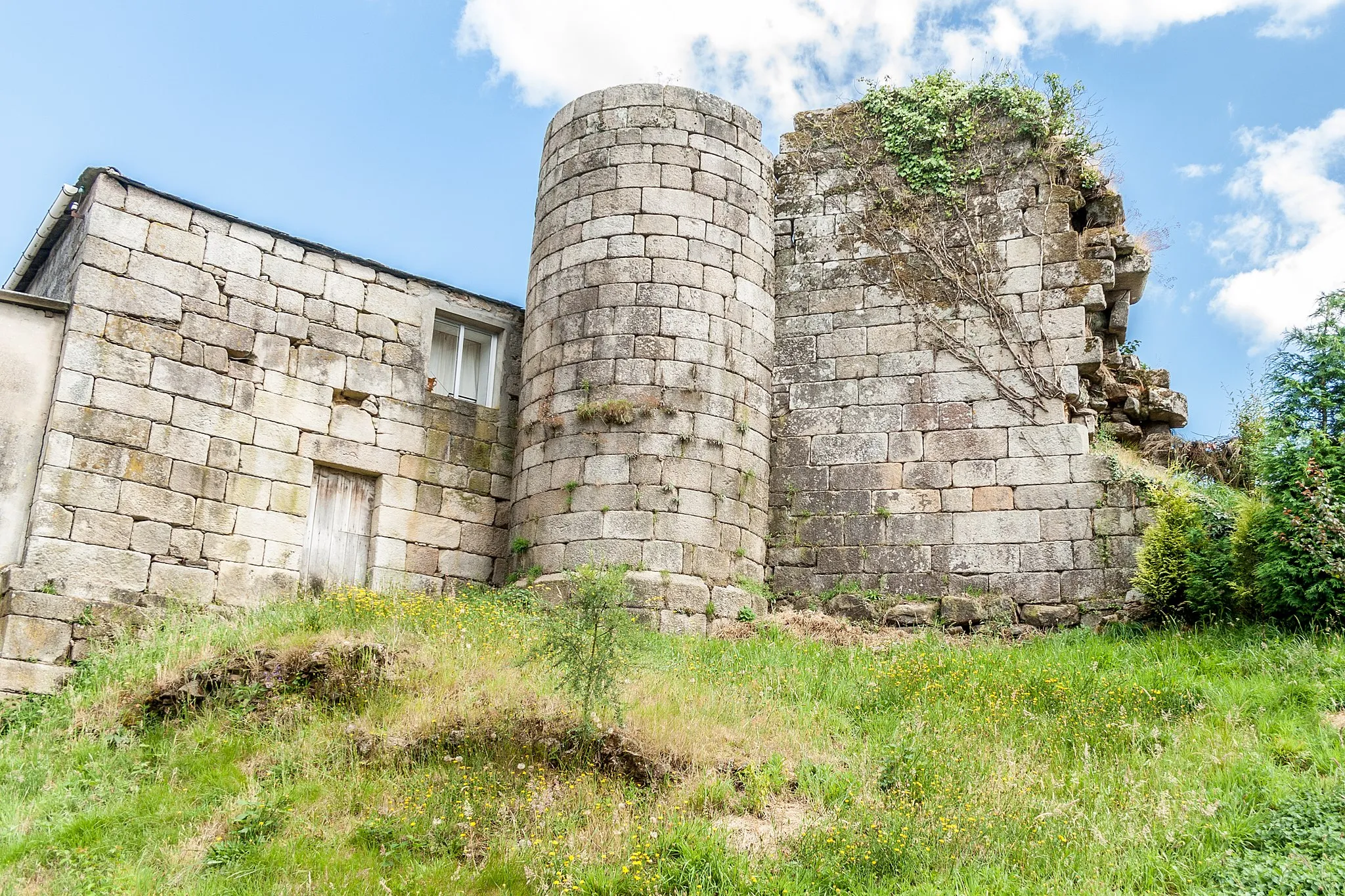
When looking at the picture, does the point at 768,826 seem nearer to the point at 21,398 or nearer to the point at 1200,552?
the point at 1200,552

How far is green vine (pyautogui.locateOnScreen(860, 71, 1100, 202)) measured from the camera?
491 inches

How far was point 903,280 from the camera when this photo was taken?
1245cm

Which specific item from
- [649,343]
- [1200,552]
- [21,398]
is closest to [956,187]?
[649,343]

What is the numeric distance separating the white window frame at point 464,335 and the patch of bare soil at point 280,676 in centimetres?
435

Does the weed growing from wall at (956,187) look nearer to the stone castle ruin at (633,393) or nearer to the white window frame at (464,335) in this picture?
the stone castle ruin at (633,393)

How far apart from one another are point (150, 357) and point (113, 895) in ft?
18.8

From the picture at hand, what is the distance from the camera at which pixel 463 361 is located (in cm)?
1290

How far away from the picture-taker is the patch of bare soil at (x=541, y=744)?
7125 mm

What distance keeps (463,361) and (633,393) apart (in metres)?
2.43

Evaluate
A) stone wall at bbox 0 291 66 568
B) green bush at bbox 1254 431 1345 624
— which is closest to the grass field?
green bush at bbox 1254 431 1345 624

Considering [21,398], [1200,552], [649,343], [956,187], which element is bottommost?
[1200,552]

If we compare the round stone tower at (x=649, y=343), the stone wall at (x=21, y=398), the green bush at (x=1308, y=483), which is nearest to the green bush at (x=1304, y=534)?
the green bush at (x=1308, y=483)

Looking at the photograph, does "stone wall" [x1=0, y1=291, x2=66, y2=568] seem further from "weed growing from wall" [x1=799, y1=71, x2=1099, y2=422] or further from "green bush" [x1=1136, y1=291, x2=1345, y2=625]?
"green bush" [x1=1136, y1=291, x2=1345, y2=625]

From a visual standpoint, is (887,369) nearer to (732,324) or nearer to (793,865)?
(732,324)
